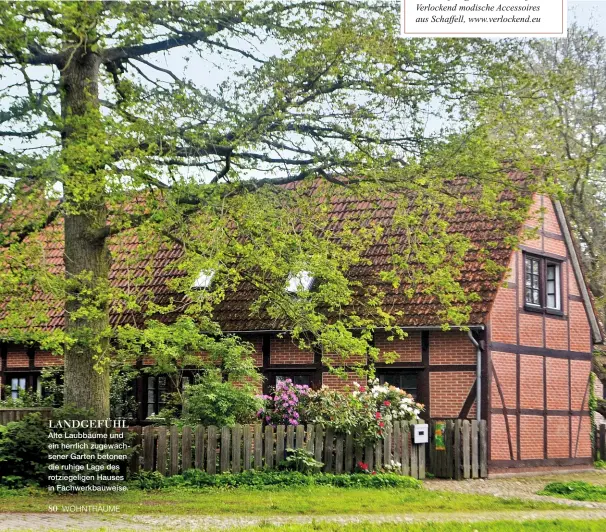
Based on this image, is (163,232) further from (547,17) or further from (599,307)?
(599,307)

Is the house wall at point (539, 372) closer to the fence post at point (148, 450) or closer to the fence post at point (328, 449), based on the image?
the fence post at point (328, 449)

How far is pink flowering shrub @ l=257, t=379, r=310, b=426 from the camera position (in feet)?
65.1

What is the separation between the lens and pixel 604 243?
28891mm

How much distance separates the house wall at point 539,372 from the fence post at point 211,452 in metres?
6.14

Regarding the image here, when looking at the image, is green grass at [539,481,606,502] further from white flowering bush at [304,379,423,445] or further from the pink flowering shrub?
the pink flowering shrub

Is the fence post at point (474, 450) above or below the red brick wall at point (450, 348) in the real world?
below

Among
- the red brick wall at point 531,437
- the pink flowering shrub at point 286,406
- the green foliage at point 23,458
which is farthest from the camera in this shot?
the red brick wall at point 531,437

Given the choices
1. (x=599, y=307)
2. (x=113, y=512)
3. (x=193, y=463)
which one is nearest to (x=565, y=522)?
(x=113, y=512)

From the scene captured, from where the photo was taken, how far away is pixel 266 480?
18109mm

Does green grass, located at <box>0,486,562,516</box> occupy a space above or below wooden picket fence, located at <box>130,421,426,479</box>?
below

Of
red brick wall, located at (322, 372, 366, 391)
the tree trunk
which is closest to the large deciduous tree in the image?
the tree trunk

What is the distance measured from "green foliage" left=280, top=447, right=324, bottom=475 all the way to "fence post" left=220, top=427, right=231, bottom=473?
3.29ft

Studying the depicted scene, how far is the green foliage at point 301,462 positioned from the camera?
744 inches

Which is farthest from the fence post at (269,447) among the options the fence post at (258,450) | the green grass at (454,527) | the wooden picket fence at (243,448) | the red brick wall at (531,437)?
the red brick wall at (531,437)
